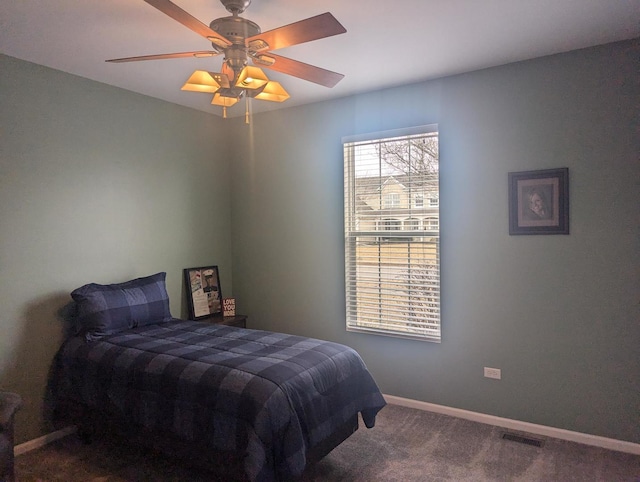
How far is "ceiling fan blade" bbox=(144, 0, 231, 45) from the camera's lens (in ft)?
5.75

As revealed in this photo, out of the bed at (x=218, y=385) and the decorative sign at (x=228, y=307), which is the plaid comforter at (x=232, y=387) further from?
the decorative sign at (x=228, y=307)

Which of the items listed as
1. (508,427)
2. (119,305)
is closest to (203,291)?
(119,305)

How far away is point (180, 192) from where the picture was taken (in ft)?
14.0

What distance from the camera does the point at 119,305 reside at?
3.29m

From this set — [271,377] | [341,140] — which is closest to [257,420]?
[271,377]

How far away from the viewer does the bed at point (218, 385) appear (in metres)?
2.22

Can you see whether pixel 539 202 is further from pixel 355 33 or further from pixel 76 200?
pixel 76 200

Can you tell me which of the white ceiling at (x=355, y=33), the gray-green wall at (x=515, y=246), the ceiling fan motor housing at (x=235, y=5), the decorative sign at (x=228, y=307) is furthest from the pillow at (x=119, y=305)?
the ceiling fan motor housing at (x=235, y=5)

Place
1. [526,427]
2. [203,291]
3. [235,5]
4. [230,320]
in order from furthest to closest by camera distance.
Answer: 1. [203,291]
2. [230,320]
3. [526,427]
4. [235,5]

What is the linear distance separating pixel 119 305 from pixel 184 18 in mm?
2218

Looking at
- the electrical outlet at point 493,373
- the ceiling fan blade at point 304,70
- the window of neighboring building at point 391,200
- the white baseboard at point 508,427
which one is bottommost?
the white baseboard at point 508,427

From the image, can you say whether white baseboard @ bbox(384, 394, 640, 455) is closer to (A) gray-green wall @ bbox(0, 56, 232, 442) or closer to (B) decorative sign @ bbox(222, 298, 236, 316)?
(B) decorative sign @ bbox(222, 298, 236, 316)

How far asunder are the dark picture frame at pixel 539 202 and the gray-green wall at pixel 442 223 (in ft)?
0.20

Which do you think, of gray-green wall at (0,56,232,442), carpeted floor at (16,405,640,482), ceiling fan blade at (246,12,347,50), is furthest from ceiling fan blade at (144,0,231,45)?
carpeted floor at (16,405,640,482)
